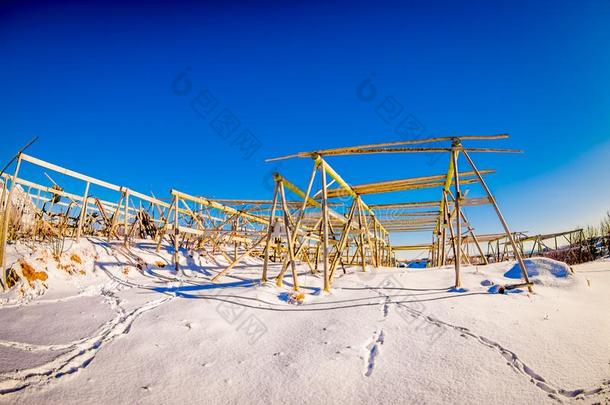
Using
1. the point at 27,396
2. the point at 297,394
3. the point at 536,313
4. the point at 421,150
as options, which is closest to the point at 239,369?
the point at 297,394

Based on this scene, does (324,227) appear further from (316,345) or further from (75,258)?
(75,258)

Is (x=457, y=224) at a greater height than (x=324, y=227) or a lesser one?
greater

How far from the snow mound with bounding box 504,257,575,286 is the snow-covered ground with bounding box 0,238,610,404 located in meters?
0.03

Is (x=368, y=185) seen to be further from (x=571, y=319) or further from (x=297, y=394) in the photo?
(x=297, y=394)

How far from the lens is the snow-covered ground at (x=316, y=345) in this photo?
80.0 inches

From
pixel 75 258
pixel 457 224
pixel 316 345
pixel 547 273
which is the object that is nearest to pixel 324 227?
pixel 457 224

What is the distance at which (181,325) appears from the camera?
3.42 metres

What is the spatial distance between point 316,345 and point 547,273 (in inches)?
195

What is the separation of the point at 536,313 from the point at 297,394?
3.28 m

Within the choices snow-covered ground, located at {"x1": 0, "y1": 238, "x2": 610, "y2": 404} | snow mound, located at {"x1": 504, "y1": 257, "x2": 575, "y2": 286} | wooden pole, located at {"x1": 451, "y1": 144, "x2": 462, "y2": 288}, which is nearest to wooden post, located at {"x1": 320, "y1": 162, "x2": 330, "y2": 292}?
snow-covered ground, located at {"x1": 0, "y1": 238, "x2": 610, "y2": 404}

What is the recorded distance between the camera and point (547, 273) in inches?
196

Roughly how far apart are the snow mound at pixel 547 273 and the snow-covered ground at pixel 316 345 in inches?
1.1

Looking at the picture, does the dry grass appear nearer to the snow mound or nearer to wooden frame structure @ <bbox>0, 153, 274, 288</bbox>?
wooden frame structure @ <bbox>0, 153, 274, 288</bbox>

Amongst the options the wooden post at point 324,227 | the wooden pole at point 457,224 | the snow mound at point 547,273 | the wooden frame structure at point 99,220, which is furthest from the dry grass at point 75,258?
the snow mound at point 547,273
